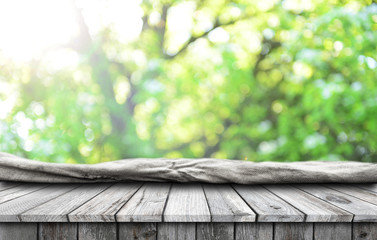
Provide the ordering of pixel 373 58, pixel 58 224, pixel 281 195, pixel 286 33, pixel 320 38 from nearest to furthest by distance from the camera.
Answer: pixel 58 224 < pixel 281 195 < pixel 373 58 < pixel 320 38 < pixel 286 33

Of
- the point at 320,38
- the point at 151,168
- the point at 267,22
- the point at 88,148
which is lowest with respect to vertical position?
the point at 88,148

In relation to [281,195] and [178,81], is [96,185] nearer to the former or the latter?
[281,195]

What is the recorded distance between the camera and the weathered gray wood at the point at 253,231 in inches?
40.9

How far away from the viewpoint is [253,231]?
104cm

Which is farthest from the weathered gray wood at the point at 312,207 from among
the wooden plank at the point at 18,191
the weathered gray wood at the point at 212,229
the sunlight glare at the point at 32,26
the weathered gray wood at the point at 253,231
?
the sunlight glare at the point at 32,26

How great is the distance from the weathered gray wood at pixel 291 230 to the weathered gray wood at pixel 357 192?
305mm

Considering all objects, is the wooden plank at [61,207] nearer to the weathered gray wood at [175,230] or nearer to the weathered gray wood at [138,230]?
the weathered gray wood at [138,230]

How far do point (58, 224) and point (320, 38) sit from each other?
4776mm

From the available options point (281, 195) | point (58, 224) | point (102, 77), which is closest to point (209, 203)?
point (281, 195)

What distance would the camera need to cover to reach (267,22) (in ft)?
19.5

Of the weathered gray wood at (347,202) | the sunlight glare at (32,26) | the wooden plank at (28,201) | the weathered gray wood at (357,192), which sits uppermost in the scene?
the sunlight glare at (32,26)

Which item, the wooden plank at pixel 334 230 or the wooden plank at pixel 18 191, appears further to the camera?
the wooden plank at pixel 18 191

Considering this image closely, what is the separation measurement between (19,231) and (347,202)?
3.46ft

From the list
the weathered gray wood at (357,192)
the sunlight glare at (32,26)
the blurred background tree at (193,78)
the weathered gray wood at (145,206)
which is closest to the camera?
the weathered gray wood at (145,206)
